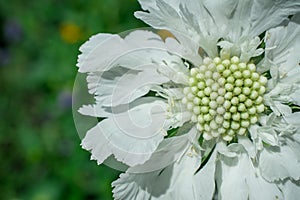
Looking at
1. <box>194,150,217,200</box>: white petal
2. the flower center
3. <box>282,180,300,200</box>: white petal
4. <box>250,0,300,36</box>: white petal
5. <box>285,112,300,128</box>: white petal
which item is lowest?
<box>282,180,300,200</box>: white petal

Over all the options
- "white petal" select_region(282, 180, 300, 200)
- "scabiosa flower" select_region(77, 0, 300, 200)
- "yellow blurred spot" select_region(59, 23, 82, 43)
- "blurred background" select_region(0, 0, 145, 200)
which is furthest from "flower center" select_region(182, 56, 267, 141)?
"yellow blurred spot" select_region(59, 23, 82, 43)

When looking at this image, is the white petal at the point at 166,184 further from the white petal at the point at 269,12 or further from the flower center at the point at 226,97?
the white petal at the point at 269,12

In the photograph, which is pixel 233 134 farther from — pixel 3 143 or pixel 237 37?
pixel 3 143

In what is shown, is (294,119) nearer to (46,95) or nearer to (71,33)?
(71,33)

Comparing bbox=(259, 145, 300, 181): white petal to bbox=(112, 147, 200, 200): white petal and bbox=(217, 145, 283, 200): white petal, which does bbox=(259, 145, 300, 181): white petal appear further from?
bbox=(112, 147, 200, 200): white petal

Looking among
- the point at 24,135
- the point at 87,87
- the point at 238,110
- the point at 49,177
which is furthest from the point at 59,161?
the point at 238,110

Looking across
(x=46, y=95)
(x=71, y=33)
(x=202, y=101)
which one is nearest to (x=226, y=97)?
(x=202, y=101)
